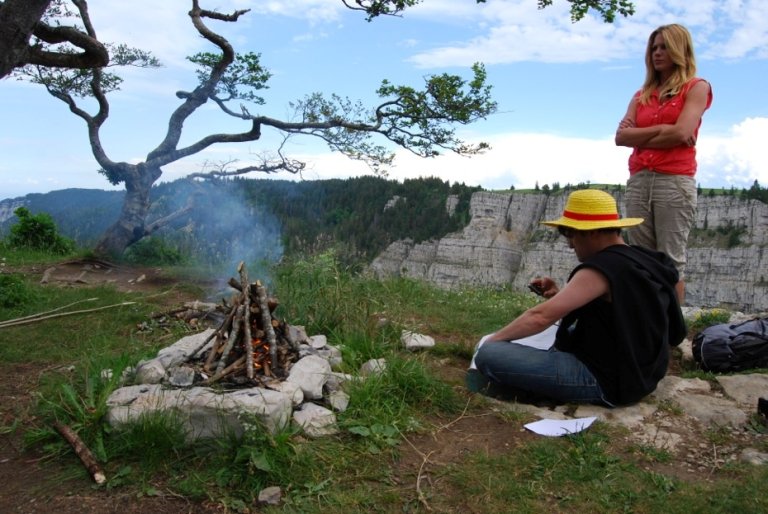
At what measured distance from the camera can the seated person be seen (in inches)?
127

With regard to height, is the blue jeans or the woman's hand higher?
Result: the woman's hand

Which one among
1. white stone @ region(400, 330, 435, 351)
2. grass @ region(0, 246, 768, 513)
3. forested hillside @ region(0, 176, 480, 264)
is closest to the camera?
grass @ region(0, 246, 768, 513)

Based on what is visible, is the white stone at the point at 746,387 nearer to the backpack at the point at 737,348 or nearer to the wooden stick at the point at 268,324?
the backpack at the point at 737,348

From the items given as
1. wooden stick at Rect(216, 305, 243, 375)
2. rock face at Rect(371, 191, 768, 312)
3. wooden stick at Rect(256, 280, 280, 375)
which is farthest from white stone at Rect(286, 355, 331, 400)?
rock face at Rect(371, 191, 768, 312)

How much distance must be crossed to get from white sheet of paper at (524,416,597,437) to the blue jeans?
0.19 m

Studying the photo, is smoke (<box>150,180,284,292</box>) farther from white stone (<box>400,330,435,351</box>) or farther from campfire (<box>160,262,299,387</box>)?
campfire (<box>160,262,299,387</box>)

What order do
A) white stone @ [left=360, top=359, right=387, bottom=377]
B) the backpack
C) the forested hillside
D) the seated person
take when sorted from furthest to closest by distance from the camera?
the forested hillside < the backpack < white stone @ [left=360, top=359, right=387, bottom=377] < the seated person

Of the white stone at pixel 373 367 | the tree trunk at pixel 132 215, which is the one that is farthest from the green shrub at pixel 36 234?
the white stone at pixel 373 367

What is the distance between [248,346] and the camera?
12.5ft

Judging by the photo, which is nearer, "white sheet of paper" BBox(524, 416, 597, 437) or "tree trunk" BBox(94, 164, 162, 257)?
"white sheet of paper" BBox(524, 416, 597, 437)

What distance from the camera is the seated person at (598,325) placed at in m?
3.23

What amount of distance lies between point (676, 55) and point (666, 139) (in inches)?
25.4

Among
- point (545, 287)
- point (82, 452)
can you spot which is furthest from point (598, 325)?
point (82, 452)

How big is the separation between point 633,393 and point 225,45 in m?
9.87
